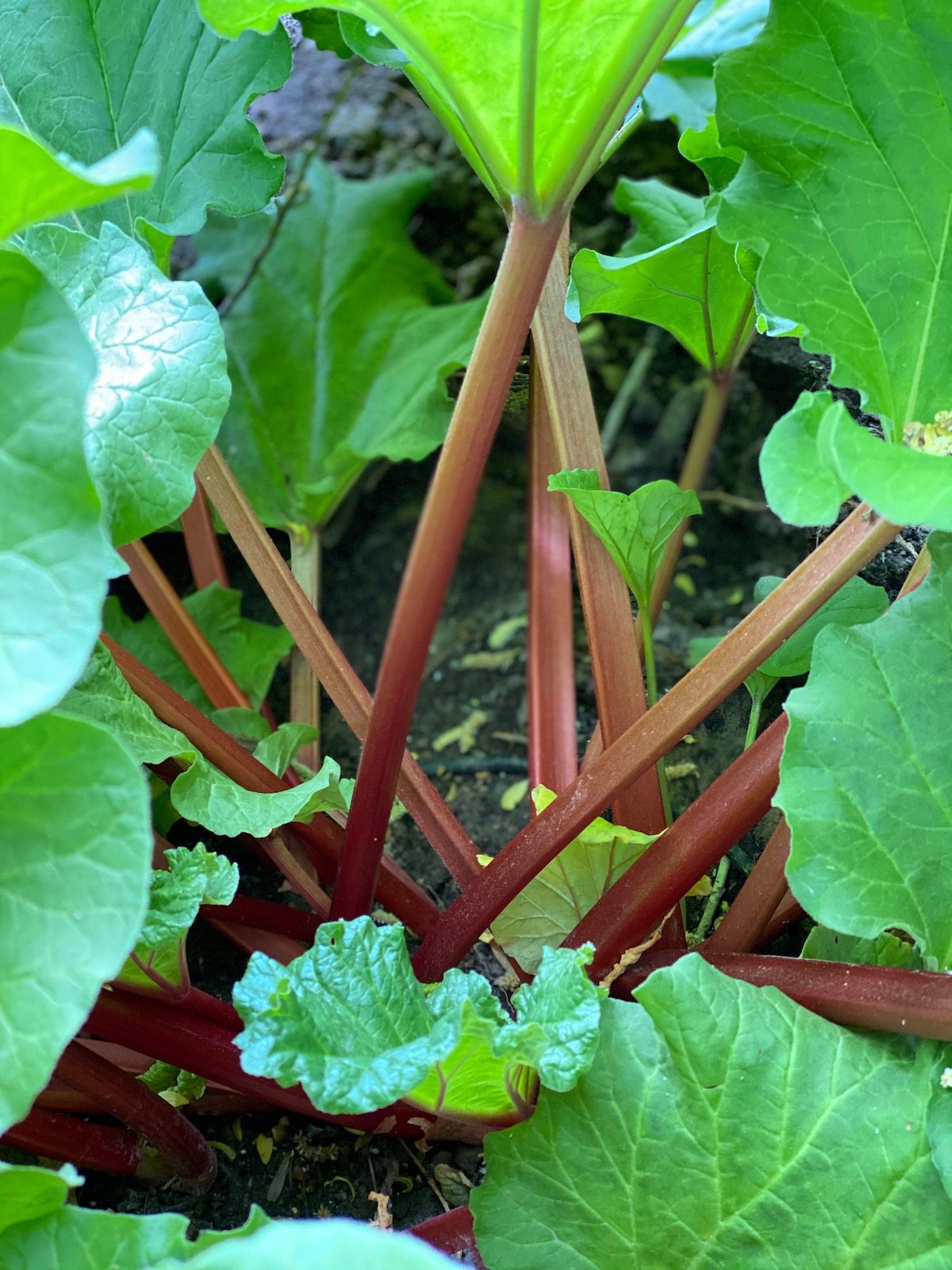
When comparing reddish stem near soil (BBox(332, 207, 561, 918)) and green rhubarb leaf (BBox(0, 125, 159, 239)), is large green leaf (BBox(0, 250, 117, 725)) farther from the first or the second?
reddish stem near soil (BBox(332, 207, 561, 918))

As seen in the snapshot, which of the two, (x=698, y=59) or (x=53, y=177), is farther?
(x=698, y=59)

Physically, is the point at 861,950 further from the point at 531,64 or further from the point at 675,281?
the point at 531,64

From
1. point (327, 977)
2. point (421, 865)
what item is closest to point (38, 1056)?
point (327, 977)

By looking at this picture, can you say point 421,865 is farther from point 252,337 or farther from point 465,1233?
point 252,337

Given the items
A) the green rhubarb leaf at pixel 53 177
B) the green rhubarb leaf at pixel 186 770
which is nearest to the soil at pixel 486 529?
the green rhubarb leaf at pixel 186 770

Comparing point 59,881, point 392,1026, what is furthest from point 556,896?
point 59,881

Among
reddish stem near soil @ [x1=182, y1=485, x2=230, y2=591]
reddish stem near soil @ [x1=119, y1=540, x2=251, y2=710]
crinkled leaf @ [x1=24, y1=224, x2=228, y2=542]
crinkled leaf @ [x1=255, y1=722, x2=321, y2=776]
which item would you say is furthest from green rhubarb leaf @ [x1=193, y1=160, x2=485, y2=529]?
crinkled leaf @ [x1=24, y1=224, x2=228, y2=542]
